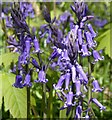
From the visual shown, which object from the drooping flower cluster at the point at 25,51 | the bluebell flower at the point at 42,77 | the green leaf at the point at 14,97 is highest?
the drooping flower cluster at the point at 25,51

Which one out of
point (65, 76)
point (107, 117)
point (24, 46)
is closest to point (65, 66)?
point (65, 76)

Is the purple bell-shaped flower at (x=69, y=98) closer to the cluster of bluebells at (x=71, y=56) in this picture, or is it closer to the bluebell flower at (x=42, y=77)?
the cluster of bluebells at (x=71, y=56)

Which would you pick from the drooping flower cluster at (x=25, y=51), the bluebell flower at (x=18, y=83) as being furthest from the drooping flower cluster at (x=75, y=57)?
the bluebell flower at (x=18, y=83)

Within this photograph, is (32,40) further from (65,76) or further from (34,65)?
(65,76)

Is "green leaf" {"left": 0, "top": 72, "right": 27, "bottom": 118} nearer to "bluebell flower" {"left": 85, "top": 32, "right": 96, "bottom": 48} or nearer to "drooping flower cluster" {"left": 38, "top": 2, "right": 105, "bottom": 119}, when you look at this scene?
"drooping flower cluster" {"left": 38, "top": 2, "right": 105, "bottom": 119}

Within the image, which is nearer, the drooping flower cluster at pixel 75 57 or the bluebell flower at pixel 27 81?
the drooping flower cluster at pixel 75 57

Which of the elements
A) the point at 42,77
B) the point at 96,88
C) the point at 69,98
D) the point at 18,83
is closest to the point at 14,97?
the point at 18,83

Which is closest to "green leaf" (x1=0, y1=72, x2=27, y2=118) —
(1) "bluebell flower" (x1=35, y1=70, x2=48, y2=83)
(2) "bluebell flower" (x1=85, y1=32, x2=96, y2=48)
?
(1) "bluebell flower" (x1=35, y1=70, x2=48, y2=83)

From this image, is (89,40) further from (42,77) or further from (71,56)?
(42,77)

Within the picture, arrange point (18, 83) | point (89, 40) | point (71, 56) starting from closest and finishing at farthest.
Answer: point (71, 56)
point (89, 40)
point (18, 83)
